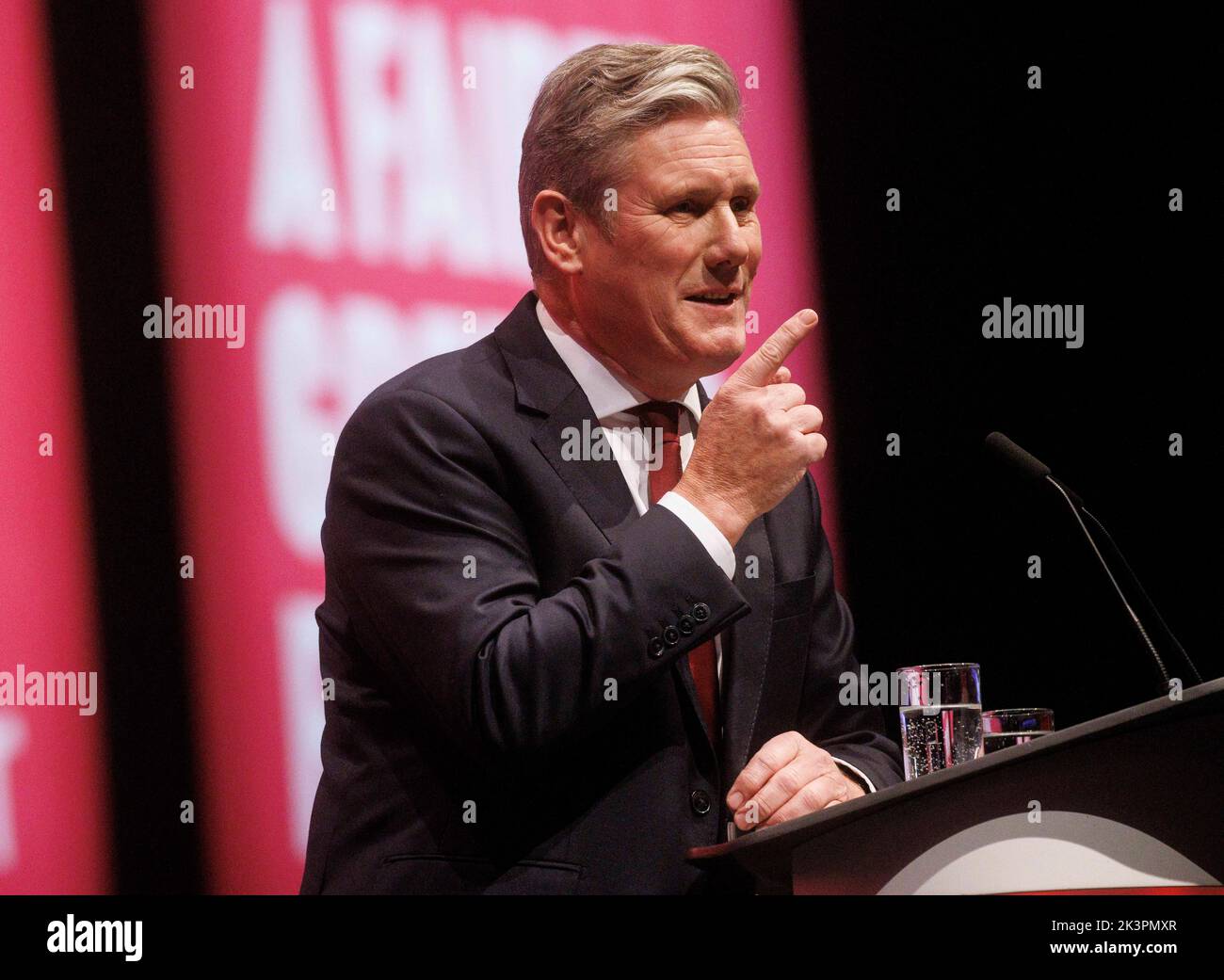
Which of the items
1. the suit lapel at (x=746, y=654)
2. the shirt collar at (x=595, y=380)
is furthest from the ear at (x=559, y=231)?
the suit lapel at (x=746, y=654)

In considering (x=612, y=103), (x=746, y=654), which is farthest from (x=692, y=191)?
(x=746, y=654)

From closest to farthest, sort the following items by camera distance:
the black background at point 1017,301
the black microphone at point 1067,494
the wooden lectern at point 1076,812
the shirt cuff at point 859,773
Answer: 1. the wooden lectern at point 1076,812
2. the black microphone at point 1067,494
3. the shirt cuff at point 859,773
4. the black background at point 1017,301

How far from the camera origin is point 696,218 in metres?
2.26

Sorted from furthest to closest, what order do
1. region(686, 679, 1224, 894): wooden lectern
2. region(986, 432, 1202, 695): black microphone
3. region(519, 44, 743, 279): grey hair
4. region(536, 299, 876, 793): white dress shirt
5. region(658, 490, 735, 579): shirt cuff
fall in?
region(519, 44, 743, 279): grey hair < region(536, 299, 876, 793): white dress shirt < region(658, 490, 735, 579): shirt cuff < region(986, 432, 1202, 695): black microphone < region(686, 679, 1224, 894): wooden lectern

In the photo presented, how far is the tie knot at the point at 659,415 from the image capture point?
223 centimetres

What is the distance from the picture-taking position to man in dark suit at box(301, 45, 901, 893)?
1.82 meters

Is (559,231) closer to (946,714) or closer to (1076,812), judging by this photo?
(946,714)

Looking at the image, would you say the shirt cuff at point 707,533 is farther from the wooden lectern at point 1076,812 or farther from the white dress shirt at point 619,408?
the wooden lectern at point 1076,812

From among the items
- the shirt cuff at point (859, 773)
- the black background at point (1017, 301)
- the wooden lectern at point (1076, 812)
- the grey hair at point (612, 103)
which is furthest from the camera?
the black background at point (1017, 301)

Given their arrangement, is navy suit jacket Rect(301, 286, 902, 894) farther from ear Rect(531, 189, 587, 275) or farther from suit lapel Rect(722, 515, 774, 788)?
ear Rect(531, 189, 587, 275)

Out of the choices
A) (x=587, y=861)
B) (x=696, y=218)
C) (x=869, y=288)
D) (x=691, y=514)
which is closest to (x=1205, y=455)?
(x=869, y=288)

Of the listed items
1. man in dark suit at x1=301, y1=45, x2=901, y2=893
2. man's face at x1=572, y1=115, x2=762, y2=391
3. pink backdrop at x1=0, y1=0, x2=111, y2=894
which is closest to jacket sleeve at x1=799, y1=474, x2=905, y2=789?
man in dark suit at x1=301, y1=45, x2=901, y2=893

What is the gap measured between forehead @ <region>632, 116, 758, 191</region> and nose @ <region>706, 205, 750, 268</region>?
0.06 m

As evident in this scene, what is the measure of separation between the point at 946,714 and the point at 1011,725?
17 cm
